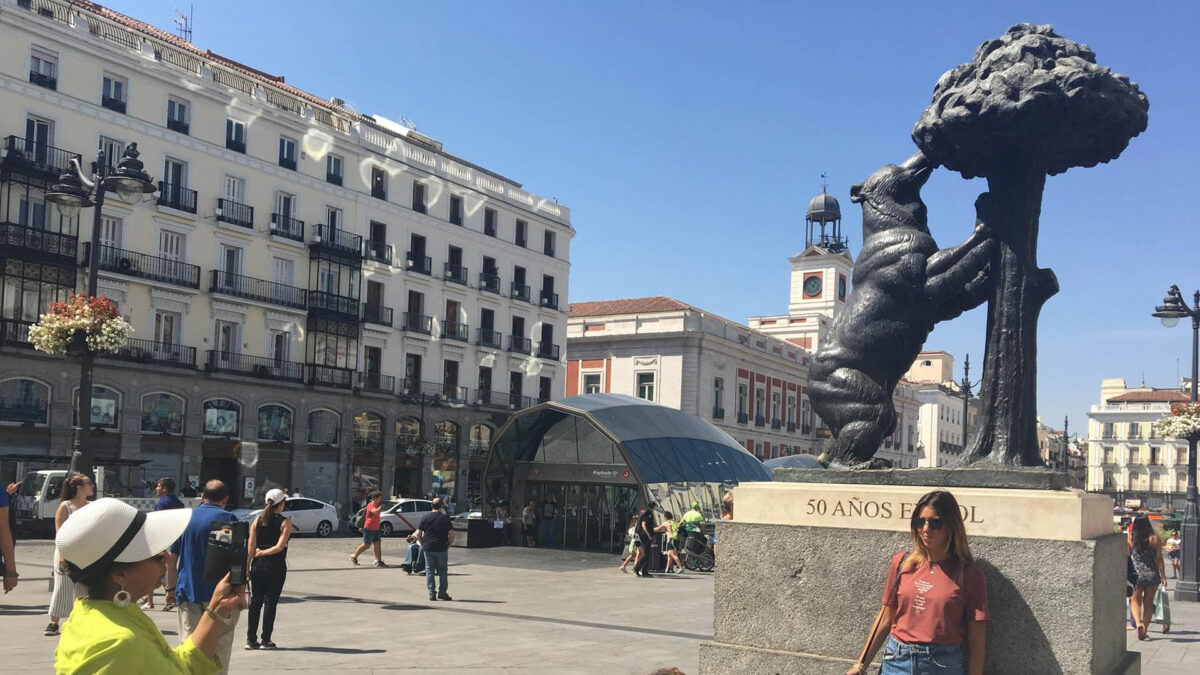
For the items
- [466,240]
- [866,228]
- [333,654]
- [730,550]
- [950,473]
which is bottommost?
[333,654]

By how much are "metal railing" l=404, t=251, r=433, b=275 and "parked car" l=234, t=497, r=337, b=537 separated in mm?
17618

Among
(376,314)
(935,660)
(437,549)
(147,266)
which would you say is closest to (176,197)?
(147,266)

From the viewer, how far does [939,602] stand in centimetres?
495

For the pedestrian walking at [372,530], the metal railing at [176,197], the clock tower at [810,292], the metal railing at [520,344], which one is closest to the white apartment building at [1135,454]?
the clock tower at [810,292]

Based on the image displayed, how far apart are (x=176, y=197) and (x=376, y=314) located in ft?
34.5

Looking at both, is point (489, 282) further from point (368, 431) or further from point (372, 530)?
point (372, 530)

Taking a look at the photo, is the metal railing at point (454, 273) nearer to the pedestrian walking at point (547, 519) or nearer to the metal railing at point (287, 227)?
the metal railing at point (287, 227)

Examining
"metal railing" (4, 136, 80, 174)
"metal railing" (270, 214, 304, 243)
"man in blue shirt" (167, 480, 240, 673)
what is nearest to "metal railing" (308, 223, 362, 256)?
"metal railing" (270, 214, 304, 243)

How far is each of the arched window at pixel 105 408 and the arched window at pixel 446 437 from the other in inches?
615

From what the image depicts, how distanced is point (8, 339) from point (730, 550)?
110 ft

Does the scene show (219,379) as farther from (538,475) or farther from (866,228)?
(866,228)

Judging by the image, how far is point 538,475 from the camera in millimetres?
31172

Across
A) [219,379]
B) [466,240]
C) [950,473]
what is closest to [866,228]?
[950,473]

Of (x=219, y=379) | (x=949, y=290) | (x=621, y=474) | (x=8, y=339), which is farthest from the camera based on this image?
(x=219, y=379)
